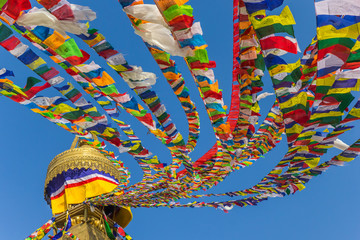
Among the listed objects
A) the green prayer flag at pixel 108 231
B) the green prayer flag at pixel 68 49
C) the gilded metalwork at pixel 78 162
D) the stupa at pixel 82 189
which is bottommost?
the green prayer flag at pixel 68 49

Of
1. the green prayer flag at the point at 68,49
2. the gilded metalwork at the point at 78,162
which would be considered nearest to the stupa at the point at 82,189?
the gilded metalwork at the point at 78,162

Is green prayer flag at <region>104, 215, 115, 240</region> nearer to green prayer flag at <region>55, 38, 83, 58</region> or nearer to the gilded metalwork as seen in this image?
the gilded metalwork

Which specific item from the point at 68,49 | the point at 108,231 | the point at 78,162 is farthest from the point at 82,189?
the point at 68,49

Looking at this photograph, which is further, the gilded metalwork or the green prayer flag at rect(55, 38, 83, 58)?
the gilded metalwork

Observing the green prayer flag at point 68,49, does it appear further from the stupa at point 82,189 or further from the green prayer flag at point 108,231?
the green prayer flag at point 108,231

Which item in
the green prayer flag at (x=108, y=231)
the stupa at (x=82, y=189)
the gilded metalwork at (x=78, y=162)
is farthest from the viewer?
the gilded metalwork at (x=78, y=162)

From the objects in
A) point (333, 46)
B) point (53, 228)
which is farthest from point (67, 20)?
point (53, 228)

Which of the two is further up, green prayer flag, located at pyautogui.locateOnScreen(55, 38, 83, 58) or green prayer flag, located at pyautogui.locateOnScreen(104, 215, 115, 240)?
green prayer flag, located at pyautogui.locateOnScreen(104, 215, 115, 240)

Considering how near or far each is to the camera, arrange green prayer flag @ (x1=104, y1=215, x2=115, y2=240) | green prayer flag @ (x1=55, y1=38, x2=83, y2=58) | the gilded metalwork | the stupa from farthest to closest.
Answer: the gilded metalwork, the stupa, green prayer flag @ (x1=104, y1=215, x2=115, y2=240), green prayer flag @ (x1=55, y1=38, x2=83, y2=58)

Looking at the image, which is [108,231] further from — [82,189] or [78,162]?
[78,162]

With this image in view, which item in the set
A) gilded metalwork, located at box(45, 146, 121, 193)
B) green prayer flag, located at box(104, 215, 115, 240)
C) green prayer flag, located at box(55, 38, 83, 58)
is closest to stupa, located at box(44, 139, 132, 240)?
gilded metalwork, located at box(45, 146, 121, 193)

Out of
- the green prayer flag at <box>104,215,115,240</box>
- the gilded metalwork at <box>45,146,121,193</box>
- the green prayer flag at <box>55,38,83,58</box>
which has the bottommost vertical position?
the green prayer flag at <box>55,38,83,58</box>

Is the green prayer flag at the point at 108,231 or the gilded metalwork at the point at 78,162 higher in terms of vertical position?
the gilded metalwork at the point at 78,162

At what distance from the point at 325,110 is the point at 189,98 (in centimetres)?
169
